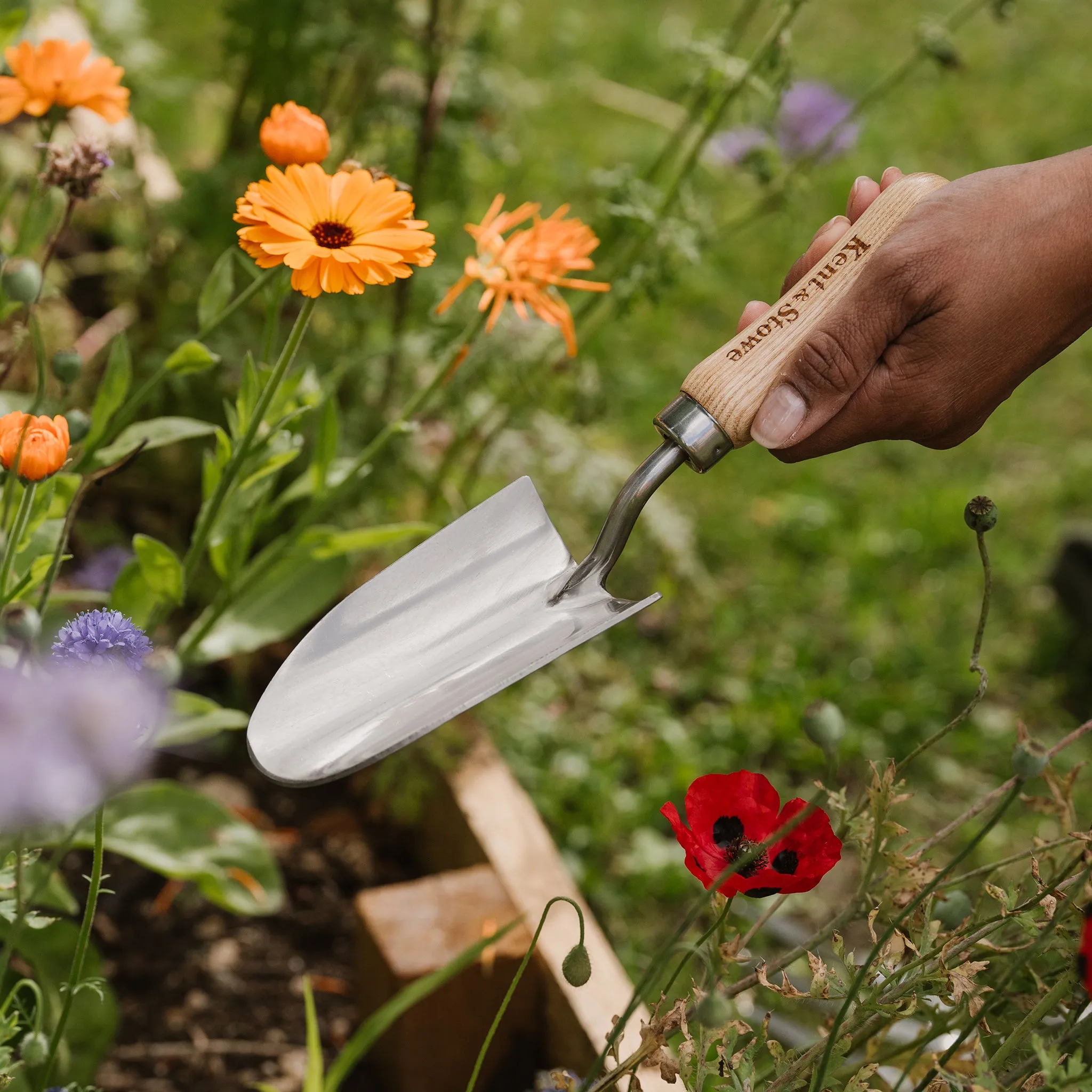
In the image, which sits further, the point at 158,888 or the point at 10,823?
the point at 158,888

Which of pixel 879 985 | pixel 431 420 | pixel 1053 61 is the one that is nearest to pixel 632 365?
pixel 431 420

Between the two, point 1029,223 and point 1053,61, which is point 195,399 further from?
point 1053,61

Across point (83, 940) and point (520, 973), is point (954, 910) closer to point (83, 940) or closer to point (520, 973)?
point (520, 973)

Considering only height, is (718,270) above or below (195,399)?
above

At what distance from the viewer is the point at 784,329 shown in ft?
3.18

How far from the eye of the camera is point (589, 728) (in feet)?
6.14

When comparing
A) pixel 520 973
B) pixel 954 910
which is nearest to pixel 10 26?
pixel 520 973

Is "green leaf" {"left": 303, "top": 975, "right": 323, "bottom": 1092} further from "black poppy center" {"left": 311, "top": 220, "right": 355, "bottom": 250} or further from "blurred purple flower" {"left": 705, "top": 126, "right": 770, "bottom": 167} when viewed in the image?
"blurred purple flower" {"left": 705, "top": 126, "right": 770, "bottom": 167}

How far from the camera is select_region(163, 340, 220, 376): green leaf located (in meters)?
1.01

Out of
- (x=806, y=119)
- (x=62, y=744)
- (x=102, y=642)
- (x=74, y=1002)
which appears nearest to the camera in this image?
(x=62, y=744)

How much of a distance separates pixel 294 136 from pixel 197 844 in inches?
28.6

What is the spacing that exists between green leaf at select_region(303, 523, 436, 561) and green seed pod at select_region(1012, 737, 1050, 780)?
2.04 ft

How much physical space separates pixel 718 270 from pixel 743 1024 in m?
2.27

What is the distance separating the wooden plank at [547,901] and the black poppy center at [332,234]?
61 cm
